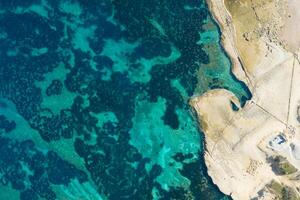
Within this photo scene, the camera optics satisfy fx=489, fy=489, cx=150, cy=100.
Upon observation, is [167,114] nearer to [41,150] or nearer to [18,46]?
[41,150]

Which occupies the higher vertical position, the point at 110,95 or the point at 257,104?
the point at 110,95


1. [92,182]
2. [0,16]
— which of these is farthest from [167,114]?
[0,16]

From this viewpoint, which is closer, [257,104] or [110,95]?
[257,104]

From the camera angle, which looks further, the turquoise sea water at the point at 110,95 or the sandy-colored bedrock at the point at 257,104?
the turquoise sea water at the point at 110,95

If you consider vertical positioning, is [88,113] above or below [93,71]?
below

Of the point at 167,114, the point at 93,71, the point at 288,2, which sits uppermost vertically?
the point at 288,2
